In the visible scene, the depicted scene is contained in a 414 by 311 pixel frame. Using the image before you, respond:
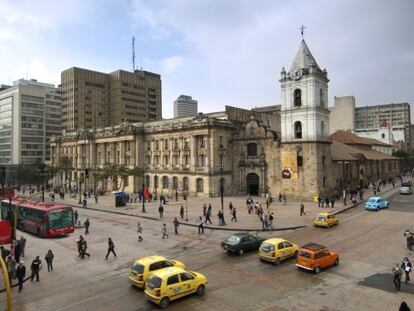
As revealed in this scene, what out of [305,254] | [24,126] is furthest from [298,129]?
[24,126]

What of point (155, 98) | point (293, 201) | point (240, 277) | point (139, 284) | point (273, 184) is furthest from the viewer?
point (155, 98)

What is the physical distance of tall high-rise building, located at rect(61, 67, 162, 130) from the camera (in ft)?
425

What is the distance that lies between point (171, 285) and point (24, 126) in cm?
12199

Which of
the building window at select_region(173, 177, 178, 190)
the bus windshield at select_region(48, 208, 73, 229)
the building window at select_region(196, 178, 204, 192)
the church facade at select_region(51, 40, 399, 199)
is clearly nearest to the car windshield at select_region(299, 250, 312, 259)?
the bus windshield at select_region(48, 208, 73, 229)

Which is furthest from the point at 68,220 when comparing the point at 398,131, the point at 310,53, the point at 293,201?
the point at 398,131

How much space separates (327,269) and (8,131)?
12785cm

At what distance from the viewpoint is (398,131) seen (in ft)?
495

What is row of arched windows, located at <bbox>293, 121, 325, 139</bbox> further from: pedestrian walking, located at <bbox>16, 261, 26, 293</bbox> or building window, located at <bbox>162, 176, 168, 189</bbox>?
pedestrian walking, located at <bbox>16, 261, 26, 293</bbox>

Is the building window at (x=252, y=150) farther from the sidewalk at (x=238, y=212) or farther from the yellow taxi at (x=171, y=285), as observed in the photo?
the yellow taxi at (x=171, y=285)

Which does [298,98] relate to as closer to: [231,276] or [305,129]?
[305,129]

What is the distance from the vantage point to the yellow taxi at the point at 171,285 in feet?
50.3

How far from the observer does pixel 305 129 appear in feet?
161

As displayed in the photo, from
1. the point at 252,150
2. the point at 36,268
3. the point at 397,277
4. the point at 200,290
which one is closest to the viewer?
the point at 200,290

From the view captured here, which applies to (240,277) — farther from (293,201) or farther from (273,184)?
(273,184)
